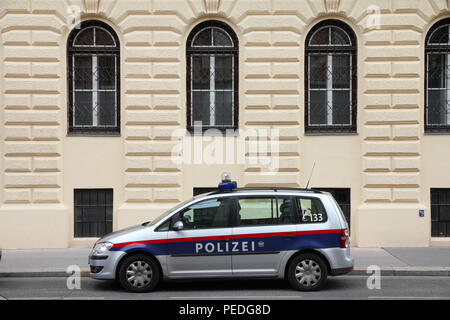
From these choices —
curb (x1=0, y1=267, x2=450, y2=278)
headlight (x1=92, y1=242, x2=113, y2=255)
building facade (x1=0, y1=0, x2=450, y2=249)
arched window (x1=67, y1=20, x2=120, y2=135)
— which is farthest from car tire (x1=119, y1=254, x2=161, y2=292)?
arched window (x1=67, y1=20, x2=120, y2=135)

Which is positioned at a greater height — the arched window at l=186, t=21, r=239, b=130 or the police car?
the arched window at l=186, t=21, r=239, b=130

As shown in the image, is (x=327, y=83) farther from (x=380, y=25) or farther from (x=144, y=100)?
(x=144, y=100)

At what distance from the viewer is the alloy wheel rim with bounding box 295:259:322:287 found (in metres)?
10.0

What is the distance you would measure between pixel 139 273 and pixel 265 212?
231 cm

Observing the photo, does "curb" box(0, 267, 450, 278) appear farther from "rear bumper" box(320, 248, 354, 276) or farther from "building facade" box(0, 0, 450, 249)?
"building facade" box(0, 0, 450, 249)

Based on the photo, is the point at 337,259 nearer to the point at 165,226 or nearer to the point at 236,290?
the point at 236,290

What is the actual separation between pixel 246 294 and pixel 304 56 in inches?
270

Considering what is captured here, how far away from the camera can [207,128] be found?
48.8ft

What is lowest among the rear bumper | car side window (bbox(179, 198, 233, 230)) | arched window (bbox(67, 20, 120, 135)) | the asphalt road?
the asphalt road

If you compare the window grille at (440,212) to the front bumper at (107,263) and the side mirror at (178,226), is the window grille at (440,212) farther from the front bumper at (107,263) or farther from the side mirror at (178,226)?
the front bumper at (107,263)

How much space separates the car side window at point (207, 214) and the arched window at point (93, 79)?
5.24 m

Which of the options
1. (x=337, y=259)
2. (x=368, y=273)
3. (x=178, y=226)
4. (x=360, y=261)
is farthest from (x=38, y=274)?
(x=360, y=261)

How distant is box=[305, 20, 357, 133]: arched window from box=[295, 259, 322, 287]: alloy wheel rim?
212 inches

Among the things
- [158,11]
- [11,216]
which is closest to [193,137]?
[158,11]
